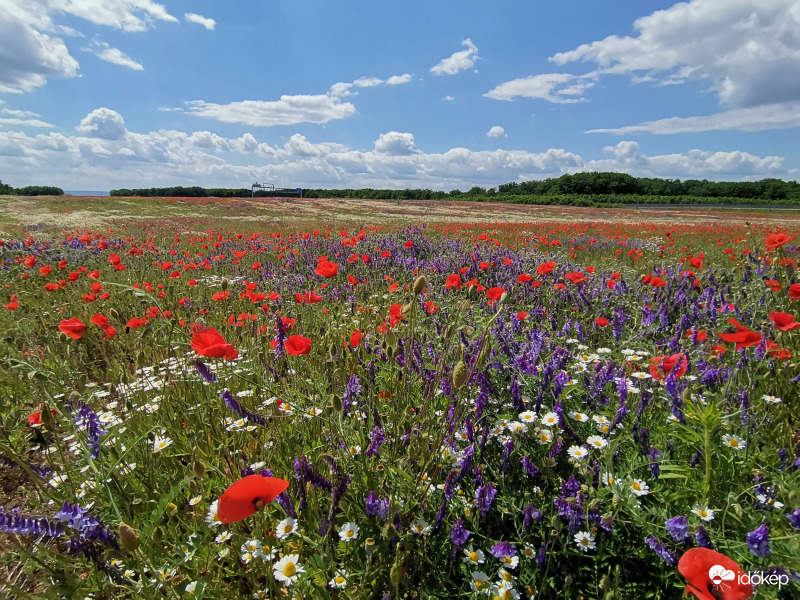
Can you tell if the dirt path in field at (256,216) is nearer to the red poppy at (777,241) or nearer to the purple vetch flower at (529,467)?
the red poppy at (777,241)

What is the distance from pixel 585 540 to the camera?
4.65ft

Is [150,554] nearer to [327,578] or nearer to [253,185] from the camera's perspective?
[327,578]

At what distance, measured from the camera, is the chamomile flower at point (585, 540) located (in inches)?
54.5

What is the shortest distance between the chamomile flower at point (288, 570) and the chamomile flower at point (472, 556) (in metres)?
0.55

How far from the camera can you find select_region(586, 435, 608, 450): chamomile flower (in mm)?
1650

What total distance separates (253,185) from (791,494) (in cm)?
6664

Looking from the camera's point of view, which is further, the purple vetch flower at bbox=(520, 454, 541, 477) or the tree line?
the tree line

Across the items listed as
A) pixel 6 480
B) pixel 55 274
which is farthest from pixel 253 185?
pixel 6 480

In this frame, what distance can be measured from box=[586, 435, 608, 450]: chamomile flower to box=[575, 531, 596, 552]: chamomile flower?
34cm

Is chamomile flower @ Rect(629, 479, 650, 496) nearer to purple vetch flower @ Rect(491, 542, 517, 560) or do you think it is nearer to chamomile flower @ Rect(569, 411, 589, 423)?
chamomile flower @ Rect(569, 411, 589, 423)

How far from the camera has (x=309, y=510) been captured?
1649mm

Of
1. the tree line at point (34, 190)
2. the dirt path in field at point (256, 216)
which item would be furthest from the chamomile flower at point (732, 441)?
the tree line at point (34, 190)

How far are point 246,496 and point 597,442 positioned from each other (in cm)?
145

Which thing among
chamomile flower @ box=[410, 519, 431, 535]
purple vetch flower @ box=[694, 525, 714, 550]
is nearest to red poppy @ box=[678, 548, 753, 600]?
purple vetch flower @ box=[694, 525, 714, 550]
